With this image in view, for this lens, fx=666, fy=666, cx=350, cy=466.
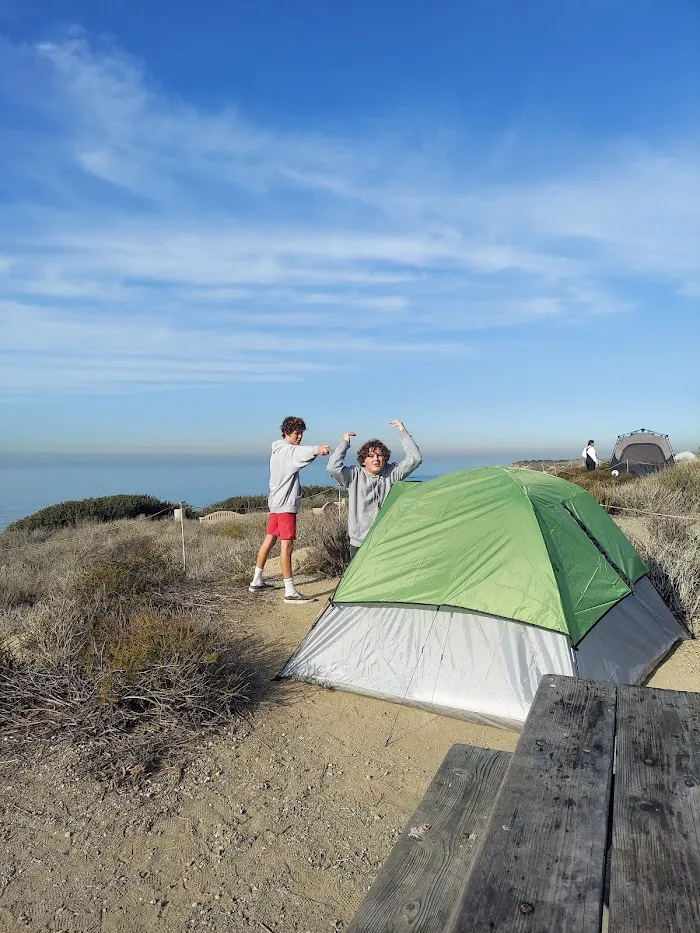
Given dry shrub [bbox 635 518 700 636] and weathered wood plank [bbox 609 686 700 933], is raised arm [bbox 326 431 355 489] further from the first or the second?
weathered wood plank [bbox 609 686 700 933]

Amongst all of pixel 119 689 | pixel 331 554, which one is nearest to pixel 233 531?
pixel 331 554

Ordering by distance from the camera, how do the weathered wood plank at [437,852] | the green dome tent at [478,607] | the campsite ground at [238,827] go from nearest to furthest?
the weathered wood plank at [437,852] → the campsite ground at [238,827] → the green dome tent at [478,607]

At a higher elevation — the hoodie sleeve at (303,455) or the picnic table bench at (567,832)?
the hoodie sleeve at (303,455)

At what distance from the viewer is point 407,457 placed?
673 centimetres

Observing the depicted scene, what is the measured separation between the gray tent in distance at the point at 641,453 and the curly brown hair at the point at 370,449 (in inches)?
711

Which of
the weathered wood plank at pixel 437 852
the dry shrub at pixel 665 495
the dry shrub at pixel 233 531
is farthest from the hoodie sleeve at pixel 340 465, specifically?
the dry shrub at pixel 233 531

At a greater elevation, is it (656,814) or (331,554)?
(656,814)

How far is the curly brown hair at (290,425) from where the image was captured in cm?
755

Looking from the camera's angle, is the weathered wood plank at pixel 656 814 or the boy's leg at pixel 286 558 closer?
the weathered wood plank at pixel 656 814

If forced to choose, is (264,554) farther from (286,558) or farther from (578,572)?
(578,572)

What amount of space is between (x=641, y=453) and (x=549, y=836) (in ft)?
80.4

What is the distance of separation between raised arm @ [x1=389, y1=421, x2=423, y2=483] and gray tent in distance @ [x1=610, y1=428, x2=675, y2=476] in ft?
58.7

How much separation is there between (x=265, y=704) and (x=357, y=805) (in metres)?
1.37

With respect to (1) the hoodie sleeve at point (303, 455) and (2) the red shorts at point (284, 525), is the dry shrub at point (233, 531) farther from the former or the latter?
(1) the hoodie sleeve at point (303, 455)
